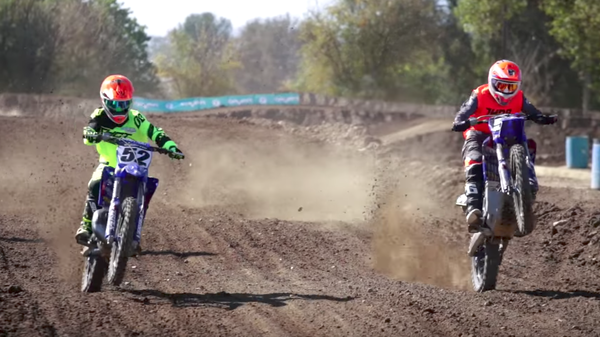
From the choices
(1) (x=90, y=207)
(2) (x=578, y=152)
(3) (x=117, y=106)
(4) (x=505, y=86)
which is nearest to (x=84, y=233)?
(1) (x=90, y=207)

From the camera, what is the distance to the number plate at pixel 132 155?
895 cm

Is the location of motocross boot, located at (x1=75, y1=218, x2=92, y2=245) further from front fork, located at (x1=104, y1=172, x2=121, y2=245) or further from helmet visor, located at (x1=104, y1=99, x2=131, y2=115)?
helmet visor, located at (x1=104, y1=99, x2=131, y2=115)

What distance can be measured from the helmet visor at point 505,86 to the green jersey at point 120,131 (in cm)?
353

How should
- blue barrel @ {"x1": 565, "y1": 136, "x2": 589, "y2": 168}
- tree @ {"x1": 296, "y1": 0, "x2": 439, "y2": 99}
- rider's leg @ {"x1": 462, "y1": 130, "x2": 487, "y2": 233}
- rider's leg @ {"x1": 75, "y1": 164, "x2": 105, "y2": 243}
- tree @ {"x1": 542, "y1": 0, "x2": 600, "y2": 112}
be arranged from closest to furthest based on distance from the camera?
rider's leg @ {"x1": 75, "y1": 164, "x2": 105, "y2": 243} → rider's leg @ {"x1": 462, "y1": 130, "x2": 487, "y2": 233} → blue barrel @ {"x1": 565, "y1": 136, "x2": 589, "y2": 168} → tree @ {"x1": 542, "y1": 0, "x2": 600, "y2": 112} → tree @ {"x1": 296, "y1": 0, "x2": 439, "y2": 99}

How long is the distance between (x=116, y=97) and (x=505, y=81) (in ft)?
13.6

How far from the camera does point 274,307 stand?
815cm

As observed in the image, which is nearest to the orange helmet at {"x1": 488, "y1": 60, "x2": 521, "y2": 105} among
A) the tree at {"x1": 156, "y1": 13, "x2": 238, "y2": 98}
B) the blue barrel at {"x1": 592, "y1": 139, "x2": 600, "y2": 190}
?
the blue barrel at {"x1": 592, "y1": 139, "x2": 600, "y2": 190}

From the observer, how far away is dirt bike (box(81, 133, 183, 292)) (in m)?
8.70

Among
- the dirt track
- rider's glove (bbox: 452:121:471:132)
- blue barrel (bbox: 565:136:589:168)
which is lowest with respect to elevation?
blue barrel (bbox: 565:136:589:168)

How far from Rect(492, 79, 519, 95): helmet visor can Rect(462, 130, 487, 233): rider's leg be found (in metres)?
0.54

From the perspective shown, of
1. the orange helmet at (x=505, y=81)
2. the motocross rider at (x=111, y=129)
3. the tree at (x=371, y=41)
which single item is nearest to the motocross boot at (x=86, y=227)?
the motocross rider at (x=111, y=129)

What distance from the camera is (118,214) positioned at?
8.80 meters

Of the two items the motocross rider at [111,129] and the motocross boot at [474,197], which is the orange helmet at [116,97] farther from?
the motocross boot at [474,197]

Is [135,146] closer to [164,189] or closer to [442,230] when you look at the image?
[442,230]
